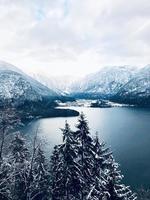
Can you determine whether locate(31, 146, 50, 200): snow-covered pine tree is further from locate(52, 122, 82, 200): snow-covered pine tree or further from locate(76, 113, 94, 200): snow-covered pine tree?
locate(76, 113, 94, 200): snow-covered pine tree

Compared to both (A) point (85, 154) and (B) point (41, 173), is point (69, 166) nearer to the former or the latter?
(A) point (85, 154)

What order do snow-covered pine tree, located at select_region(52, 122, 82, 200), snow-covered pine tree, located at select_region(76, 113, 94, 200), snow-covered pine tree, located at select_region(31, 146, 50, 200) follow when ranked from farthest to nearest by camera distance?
snow-covered pine tree, located at select_region(31, 146, 50, 200)
snow-covered pine tree, located at select_region(76, 113, 94, 200)
snow-covered pine tree, located at select_region(52, 122, 82, 200)

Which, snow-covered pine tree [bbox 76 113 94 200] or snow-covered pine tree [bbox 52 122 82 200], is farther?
snow-covered pine tree [bbox 76 113 94 200]

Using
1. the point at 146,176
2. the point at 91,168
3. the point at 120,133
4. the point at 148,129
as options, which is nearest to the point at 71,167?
the point at 91,168

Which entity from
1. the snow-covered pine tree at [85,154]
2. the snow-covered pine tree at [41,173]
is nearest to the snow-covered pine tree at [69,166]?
the snow-covered pine tree at [85,154]

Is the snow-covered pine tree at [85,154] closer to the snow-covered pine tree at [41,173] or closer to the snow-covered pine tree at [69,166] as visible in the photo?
the snow-covered pine tree at [69,166]

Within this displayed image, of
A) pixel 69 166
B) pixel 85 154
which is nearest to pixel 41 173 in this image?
pixel 85 154

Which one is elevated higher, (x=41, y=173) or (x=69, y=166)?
(x=69, y=166)

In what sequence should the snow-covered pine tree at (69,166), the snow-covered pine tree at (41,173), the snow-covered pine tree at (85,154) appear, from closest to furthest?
the snow-covered pine tree at (69,166), the snow-covered pine tree at (85,154), the snow-covered pine tree at (41,173)

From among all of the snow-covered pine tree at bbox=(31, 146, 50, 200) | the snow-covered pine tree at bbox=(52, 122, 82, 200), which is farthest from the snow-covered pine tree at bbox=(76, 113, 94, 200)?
the snow-covered pine tree at bbox=(31, 146, 50, 200)

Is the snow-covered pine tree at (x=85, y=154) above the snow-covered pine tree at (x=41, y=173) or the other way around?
above

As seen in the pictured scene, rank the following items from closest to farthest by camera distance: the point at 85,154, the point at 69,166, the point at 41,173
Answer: the point at 69,166 < the point at 85,154 < the point at 41,173

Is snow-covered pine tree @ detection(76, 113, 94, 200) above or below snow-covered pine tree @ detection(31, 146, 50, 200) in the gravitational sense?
above
